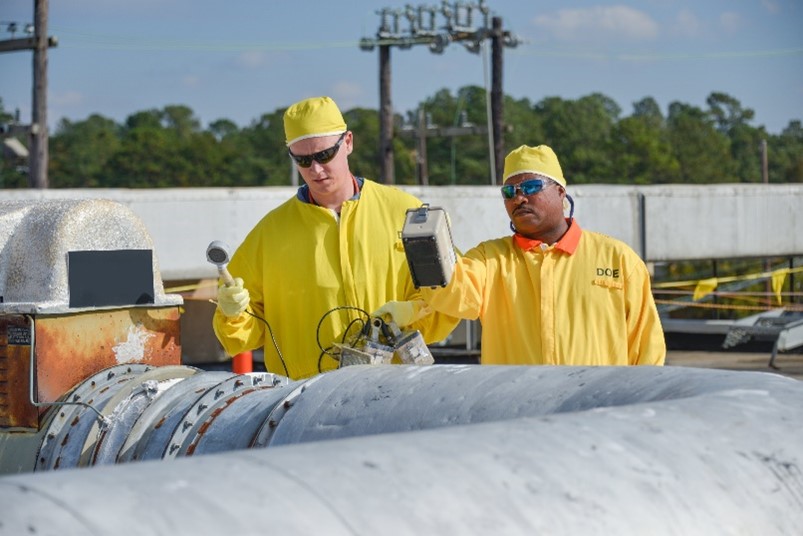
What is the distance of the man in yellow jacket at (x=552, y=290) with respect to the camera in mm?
4281

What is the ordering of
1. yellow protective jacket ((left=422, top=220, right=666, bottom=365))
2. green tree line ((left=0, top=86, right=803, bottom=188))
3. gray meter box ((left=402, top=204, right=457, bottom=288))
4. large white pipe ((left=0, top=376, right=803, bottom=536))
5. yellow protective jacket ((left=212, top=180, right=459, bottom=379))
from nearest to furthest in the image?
large white pipe ((left=0, top=376, right=803, bottom=536)), gray meter box ((left=402, top=204, right=457, bottom=288)), yellow protective jacket ((left=422, top=220, right=666, bottom=365)), yellow protective jacket ((left=212, top=180, right=459, bottom=379)), green tree line ((left=0, top=86, right=803, bottom=188))

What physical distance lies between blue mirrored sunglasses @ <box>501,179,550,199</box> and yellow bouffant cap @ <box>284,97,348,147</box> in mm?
575

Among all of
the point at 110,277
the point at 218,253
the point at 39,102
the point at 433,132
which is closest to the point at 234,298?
the point at 218,253

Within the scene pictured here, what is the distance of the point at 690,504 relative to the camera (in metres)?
1.95

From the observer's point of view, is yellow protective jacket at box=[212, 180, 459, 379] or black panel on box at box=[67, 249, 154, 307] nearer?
black panel on box at box=[67, 249, 154, 307]

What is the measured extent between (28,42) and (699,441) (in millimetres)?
22206

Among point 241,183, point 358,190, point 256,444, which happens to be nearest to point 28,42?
point 358,190

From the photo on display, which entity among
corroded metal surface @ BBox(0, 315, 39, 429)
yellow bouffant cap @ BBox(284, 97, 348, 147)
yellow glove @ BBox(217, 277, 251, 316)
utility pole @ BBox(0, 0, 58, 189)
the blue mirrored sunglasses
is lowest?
corroded metal surface @ BBox(0, 315, 39, 429)

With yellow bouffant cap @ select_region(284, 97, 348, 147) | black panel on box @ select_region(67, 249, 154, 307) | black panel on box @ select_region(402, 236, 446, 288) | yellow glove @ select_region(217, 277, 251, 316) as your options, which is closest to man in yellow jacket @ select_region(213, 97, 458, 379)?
yellow bouffant cap @ select_region(284, 97, 348, 147)

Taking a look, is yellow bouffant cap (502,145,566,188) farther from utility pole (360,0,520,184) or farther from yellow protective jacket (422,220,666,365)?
utility pole (360,0,520,184)

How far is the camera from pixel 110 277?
415 cm

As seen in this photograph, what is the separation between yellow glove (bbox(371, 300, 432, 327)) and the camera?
4.11m

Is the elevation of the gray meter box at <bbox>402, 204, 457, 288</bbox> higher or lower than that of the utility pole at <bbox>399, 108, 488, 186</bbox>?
lower

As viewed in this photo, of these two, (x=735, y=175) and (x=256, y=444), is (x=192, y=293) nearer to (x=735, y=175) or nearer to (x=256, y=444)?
(x=256, y=444)
